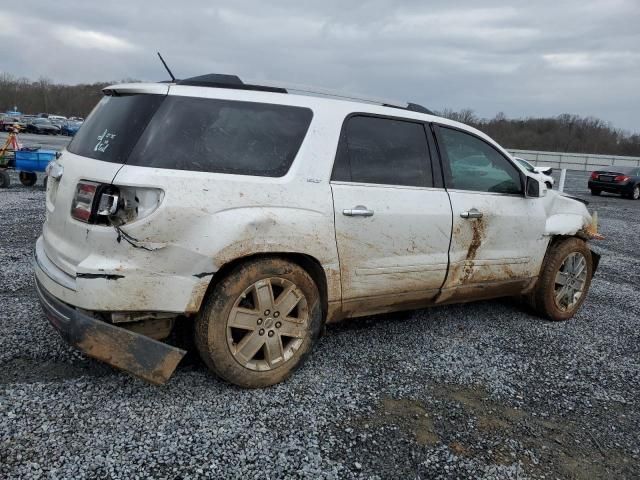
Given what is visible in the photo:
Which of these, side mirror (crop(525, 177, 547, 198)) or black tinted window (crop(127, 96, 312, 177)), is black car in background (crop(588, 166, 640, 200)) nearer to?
side mirror (crop(525, 177, 547, 198))

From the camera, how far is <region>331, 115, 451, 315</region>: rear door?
3244mm

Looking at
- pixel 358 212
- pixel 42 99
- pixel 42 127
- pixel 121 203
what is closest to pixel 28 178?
pixel 121 203

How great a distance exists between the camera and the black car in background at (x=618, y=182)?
19969mm

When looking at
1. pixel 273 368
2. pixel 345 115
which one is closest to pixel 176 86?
pixel 345 115

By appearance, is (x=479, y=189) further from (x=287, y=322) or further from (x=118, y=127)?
(x=118, y=127)

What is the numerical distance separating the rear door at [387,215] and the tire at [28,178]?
1110cm

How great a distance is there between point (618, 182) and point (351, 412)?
68.8 feet

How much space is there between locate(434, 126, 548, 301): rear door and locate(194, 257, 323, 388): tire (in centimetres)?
128

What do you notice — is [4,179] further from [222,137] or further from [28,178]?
[222,137]

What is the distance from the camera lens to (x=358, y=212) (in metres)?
3.21

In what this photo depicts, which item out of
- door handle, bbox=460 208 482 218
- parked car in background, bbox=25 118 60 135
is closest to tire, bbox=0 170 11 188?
door handle, bbox=460 208 482 218

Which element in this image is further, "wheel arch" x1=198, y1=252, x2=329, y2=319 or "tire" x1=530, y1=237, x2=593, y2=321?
"tire" x1=530, y1=237, x2=593, y2=321

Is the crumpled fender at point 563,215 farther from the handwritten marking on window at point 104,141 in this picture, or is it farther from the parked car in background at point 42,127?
the parked car in background at point 42,127

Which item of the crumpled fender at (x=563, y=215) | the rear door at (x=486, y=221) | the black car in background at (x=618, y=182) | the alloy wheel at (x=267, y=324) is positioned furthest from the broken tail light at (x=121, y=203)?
the black car in background at (x=618, y=182)
